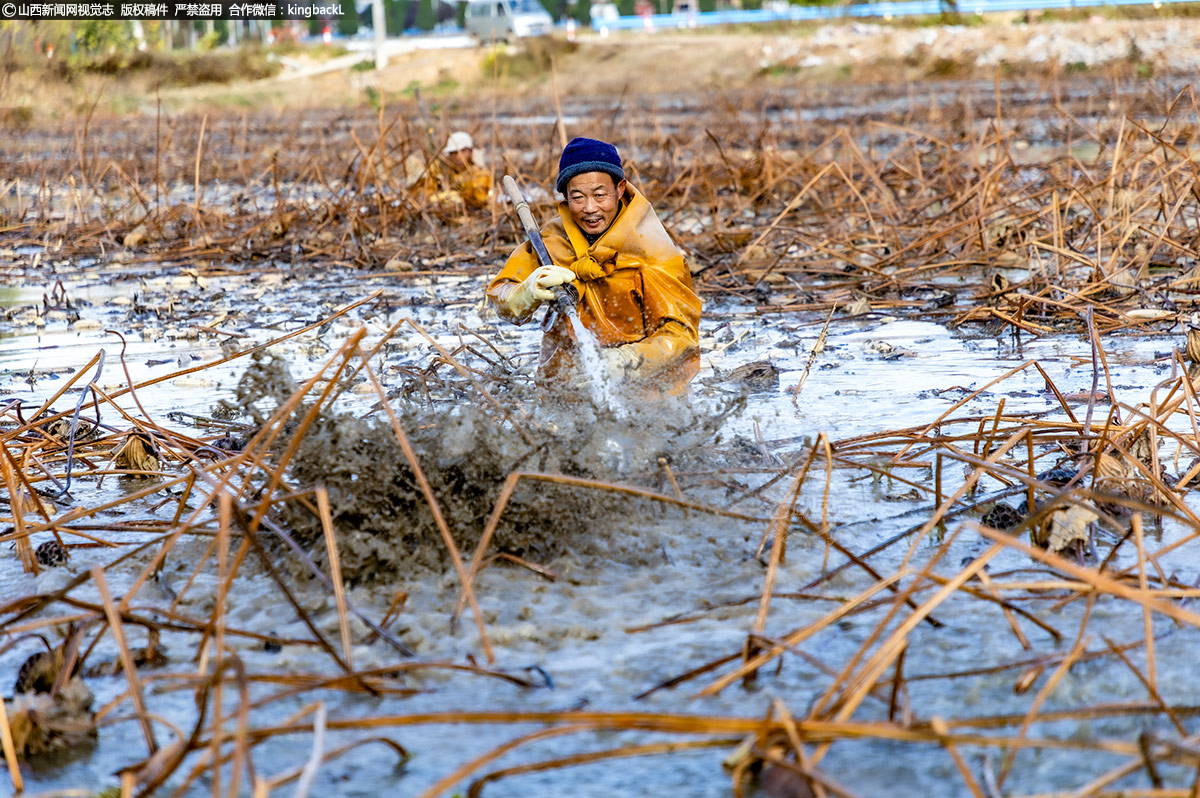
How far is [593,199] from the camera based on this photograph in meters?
3.74

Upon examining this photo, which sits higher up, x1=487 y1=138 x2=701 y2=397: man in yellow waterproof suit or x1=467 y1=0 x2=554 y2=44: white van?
x1=467 y1=0 x2=554 y2=44: white van

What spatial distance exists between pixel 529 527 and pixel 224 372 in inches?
94.7

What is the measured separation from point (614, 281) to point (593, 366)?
38 centimetres

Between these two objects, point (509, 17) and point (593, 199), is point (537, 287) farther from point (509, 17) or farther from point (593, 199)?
point (509, 17)

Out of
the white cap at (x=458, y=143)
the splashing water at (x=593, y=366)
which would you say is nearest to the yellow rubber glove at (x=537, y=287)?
the splashing water at (x=593, y=366)

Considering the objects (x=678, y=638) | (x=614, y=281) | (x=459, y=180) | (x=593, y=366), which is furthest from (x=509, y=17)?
(x=678, y=638)

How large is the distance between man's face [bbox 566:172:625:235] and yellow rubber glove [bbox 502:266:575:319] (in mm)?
295

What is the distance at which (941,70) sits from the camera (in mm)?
29344

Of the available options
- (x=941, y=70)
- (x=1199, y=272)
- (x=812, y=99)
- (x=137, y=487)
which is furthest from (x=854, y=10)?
(x=137, y=487)

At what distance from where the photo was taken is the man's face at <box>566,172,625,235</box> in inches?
147

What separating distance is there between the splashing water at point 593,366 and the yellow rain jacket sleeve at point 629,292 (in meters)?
0.14

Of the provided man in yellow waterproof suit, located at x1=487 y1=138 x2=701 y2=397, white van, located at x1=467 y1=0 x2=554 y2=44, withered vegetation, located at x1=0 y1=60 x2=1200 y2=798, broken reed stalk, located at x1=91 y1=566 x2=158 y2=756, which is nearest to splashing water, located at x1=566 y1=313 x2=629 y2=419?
man in yellow waterproof suit, located at x1=487 y1=138 x2=701 y2=397

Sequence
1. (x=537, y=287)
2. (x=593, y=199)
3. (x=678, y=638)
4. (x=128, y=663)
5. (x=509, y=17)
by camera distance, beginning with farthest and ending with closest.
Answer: (x=509, y=17) → (x=593, y=199) → (x=537, y=287) → (x=678, y=638) → (x=128, y=663)

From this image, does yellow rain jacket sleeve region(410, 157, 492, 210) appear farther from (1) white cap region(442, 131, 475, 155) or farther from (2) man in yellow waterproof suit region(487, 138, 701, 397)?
(2) man in yellow waterproof suit region(487, 138, 701, 397)
